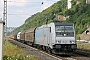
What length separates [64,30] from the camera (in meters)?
23.6

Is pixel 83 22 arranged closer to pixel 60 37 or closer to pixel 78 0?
pixel 78 0

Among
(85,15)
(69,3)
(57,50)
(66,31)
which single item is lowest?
(57,50)

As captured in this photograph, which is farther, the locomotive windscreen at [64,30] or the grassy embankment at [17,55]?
the locomotive windscreen at [64,30]

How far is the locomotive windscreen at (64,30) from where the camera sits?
23.3 m

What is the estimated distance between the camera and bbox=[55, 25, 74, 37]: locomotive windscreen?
23297 mm

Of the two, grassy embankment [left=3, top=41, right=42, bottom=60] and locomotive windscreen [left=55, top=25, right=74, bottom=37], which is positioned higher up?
locomotive windscreen [left=55, top=25, right=74, bottom=37]

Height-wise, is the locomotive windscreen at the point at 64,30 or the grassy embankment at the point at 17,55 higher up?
the locomotive windscreen at the point at 64,30

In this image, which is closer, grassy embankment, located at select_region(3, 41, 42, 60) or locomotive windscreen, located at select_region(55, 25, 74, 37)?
grassy embankment, located at select_region(3, 41, 42, 60)

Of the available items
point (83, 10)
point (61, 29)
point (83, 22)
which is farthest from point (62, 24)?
point (83, 10)

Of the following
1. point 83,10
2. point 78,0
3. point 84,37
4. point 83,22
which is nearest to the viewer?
point 84,37

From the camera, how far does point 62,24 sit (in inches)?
944

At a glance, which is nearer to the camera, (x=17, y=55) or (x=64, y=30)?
(x=17, y=55)

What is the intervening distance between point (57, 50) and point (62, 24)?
234 centimetres

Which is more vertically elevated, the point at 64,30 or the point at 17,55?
the point at 64,30
